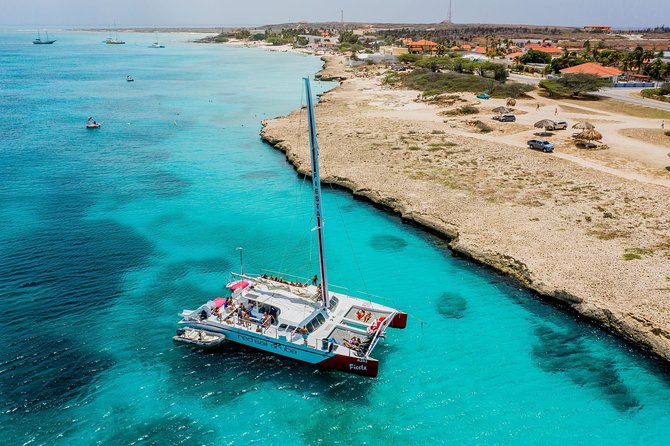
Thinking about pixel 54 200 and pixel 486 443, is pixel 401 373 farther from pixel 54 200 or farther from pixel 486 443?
pixel 54 200

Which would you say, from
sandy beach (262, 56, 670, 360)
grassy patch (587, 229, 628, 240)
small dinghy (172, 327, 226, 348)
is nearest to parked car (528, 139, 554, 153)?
sandy beach (262, 56, 670, 360)

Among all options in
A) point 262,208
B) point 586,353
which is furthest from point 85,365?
point 586,353

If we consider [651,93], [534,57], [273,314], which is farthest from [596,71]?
[273,314]

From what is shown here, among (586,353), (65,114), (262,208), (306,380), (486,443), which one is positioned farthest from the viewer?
(65,114)

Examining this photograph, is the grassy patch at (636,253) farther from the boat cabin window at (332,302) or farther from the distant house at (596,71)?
the distant house at (596,71)

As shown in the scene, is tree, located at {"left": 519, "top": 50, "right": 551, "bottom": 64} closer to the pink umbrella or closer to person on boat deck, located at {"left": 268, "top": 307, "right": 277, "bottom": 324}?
the pink umbrella
